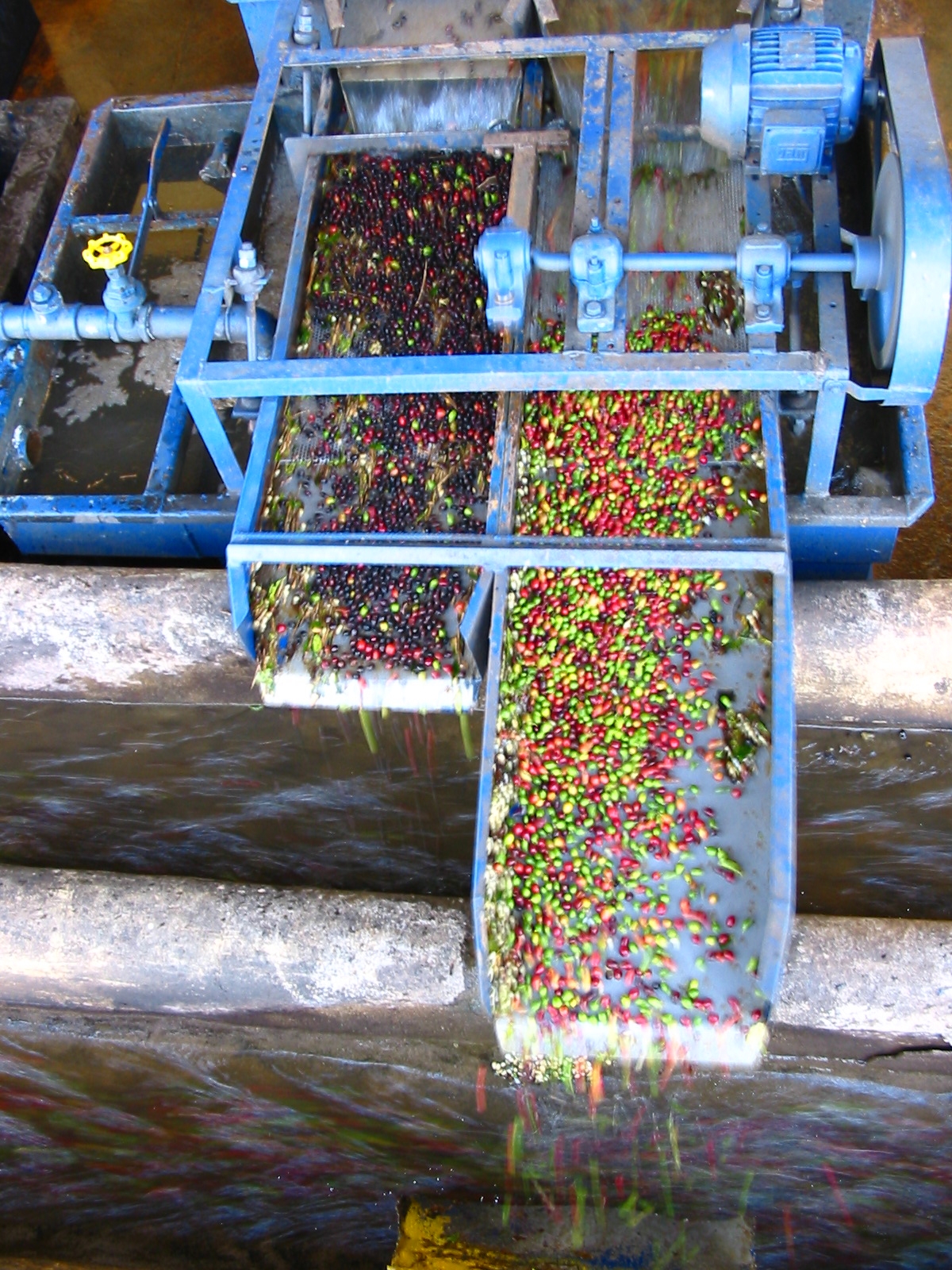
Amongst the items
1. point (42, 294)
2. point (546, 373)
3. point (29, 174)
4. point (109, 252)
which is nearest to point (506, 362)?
point (546, 373)

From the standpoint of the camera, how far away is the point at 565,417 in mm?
4148

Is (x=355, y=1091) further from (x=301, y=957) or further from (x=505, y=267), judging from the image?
(x=505, y=267)

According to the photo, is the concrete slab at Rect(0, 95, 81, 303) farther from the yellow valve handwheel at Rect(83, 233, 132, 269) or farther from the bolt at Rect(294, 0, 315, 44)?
the bolt at Rect(294, 0, 315, 44)

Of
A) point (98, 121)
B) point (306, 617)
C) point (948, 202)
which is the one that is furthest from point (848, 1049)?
point (98, 121)

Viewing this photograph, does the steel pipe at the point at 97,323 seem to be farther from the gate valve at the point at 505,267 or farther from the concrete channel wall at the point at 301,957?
the concrete channel wall at the point at 301,957

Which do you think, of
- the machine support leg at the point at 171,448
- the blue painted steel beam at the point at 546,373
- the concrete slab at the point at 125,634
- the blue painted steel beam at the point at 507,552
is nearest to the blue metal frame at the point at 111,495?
the machine support leg at the point at 171,448

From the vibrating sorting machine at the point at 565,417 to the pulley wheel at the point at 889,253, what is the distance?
0.06ft

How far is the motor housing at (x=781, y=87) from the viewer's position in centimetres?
352

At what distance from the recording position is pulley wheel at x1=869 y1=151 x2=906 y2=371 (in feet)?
10.9

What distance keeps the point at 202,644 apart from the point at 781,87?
3072 mm

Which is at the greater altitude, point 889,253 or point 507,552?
point 889,253

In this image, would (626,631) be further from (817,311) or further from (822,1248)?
(822,1248)

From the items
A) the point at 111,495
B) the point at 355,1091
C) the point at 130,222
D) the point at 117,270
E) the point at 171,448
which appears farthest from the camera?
the point at 130,222

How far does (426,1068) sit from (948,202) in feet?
11.3
